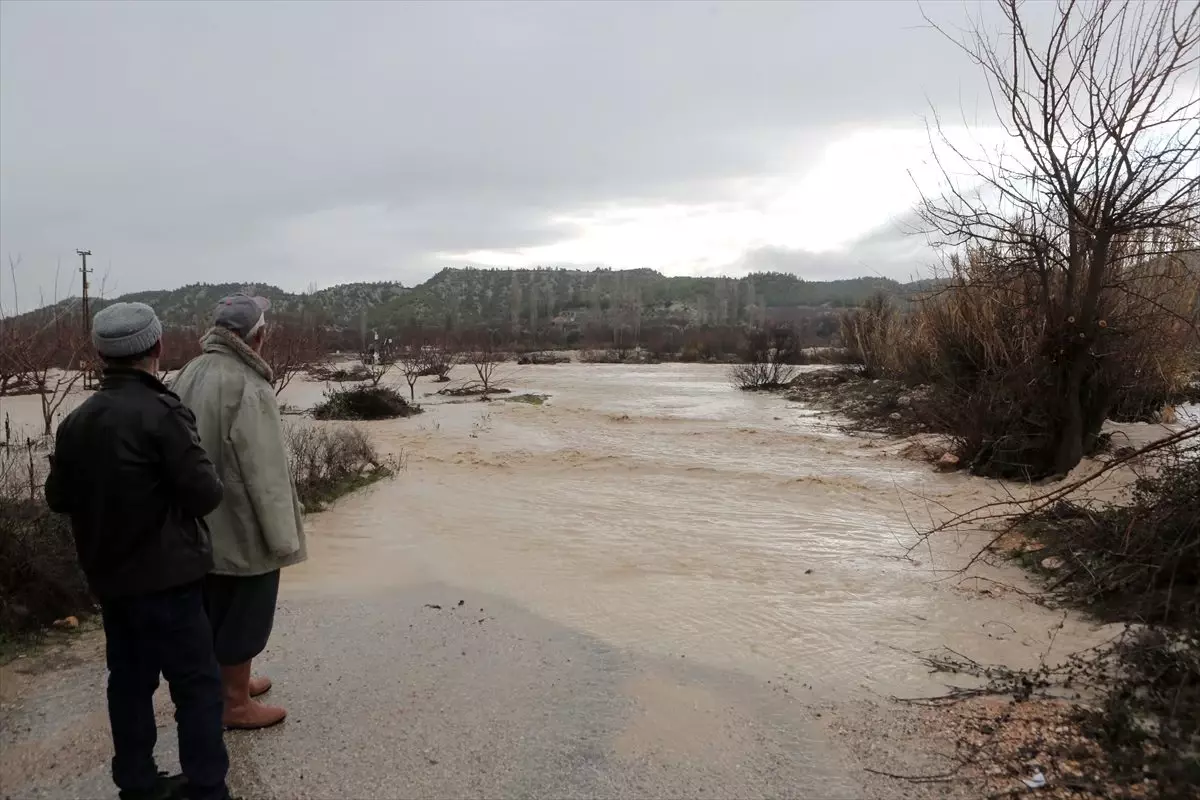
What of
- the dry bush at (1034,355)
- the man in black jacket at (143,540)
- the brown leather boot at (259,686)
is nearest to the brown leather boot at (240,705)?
the brown leather boot at (259,686)

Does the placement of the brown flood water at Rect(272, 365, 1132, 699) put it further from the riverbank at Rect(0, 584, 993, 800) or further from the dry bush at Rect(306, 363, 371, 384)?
the dry bush at Rect(306, 363, 371, 384)

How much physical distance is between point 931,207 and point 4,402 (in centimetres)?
2774

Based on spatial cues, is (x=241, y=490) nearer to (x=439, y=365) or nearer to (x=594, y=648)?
(x=594, y=648)

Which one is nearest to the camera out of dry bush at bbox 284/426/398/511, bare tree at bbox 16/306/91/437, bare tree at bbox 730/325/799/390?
dry bush at bbox 284/426/398/511

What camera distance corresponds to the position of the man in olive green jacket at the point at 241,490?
328 centimetres

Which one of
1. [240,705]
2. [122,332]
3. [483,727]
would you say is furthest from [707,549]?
[122,332]

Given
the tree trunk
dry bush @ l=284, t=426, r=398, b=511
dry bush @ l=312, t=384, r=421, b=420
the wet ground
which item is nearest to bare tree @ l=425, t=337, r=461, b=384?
dry bush @ l=312, t=384, r=421, b=420

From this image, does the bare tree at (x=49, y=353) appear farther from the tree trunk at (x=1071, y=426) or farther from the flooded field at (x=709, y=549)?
the tree trunk at (x=1071, y=426)

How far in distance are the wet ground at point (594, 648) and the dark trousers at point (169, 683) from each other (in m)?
0.39

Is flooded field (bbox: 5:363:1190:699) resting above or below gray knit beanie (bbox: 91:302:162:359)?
below

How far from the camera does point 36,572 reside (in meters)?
4.96

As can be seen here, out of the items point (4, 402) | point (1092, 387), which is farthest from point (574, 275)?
point (1092, 387)

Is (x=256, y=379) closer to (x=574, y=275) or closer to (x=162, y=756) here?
(x=162, y=756)

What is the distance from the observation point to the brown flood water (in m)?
5.11
